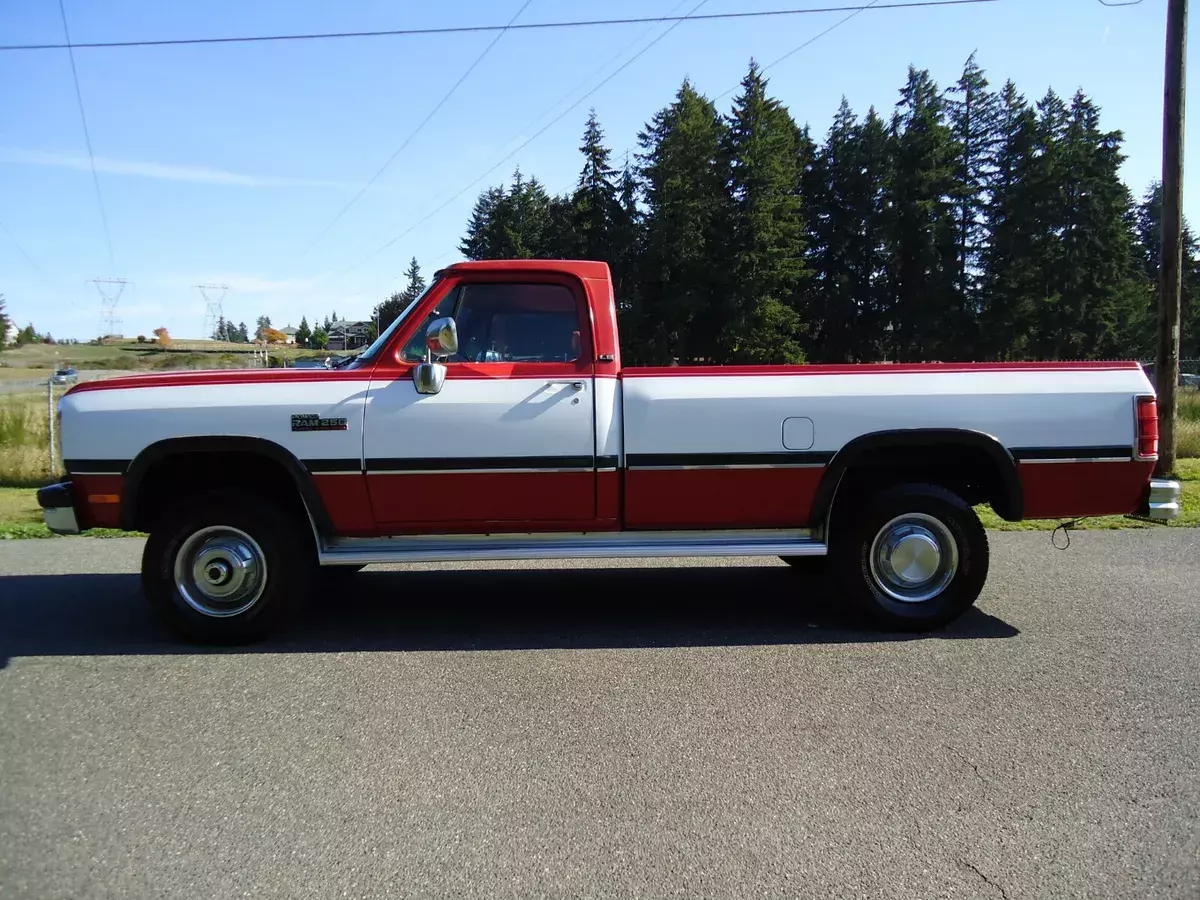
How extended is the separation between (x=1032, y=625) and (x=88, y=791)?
16.8 feet

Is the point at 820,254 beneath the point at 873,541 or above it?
above

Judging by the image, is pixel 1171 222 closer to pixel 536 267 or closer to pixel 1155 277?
pixel 536 267

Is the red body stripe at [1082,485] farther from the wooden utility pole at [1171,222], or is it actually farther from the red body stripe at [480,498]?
the wooden utility pole at [1171,222]

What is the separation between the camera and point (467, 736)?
395 cm

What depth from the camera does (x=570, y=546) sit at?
17.2ft

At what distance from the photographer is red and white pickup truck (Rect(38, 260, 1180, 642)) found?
513 centimetres

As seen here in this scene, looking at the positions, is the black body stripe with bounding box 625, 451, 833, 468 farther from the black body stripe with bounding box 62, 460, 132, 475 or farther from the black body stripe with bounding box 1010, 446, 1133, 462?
the black body stripe with bounding box 62, 460, 132, 475

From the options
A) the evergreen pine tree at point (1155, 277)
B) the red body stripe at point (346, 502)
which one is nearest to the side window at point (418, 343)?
the red body stripe at point (346, 502)

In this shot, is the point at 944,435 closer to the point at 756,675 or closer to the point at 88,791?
the point at 756,675

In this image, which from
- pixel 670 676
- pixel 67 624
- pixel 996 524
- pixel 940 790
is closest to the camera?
pixel 940 790

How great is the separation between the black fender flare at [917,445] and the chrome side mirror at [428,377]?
2307mm

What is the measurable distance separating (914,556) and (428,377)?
309 centimetres

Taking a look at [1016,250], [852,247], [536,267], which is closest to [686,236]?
[852,247]

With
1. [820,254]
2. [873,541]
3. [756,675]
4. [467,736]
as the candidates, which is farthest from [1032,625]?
[820,254]
